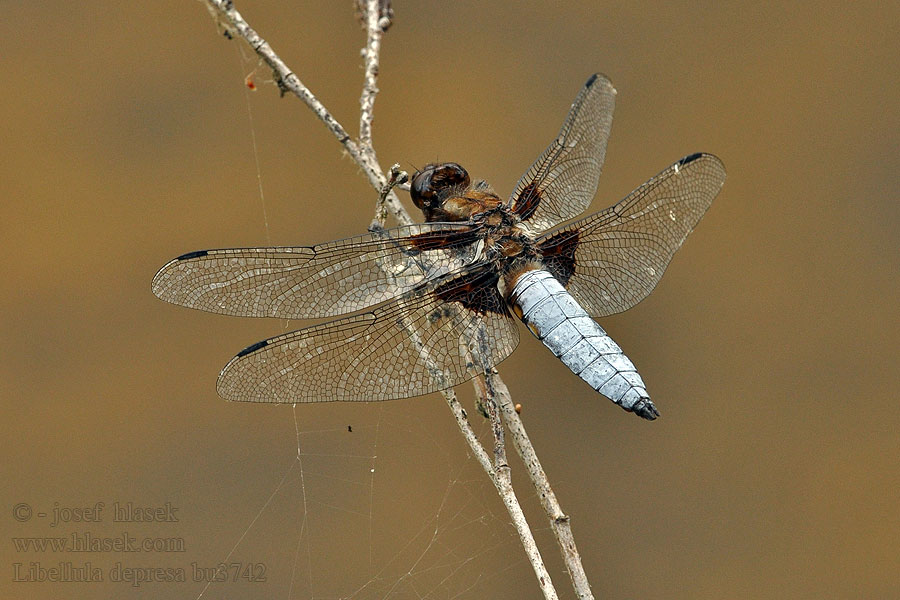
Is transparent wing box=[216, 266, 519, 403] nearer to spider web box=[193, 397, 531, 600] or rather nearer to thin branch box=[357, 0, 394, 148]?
thin branch box=[357, 0, 394, 148]

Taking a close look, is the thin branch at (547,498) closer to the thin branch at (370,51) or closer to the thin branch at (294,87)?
the thin branch at (294,87)

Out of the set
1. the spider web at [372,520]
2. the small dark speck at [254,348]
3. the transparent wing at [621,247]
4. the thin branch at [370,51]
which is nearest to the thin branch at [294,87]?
the thin branch at [370,51]

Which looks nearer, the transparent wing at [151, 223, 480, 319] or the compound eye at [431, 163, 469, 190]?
the transparent wing at [151, 223, 480, 319]

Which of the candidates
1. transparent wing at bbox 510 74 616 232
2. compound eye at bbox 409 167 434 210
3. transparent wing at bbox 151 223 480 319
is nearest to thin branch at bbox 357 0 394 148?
compound eye at bbox 409 167 434 210

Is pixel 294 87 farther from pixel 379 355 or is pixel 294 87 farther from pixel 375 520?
pixel 375 520

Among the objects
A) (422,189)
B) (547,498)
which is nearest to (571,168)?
(422,189)

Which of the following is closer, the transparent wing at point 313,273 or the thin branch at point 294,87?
the transparent wing at point 313,273
